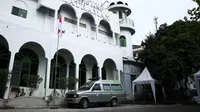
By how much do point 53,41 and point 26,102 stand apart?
17.1 ft

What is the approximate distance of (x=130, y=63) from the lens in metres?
20.7

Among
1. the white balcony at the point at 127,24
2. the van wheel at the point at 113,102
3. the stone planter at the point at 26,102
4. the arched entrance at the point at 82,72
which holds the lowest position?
the van wheel at the point at 113,102

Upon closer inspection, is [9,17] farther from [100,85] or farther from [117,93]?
[117,93]

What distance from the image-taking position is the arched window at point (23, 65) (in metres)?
13.0

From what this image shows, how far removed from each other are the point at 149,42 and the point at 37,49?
1345 centimetres

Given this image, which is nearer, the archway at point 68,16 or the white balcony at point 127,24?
the archway at point 68,16

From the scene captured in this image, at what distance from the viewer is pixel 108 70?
20.0m

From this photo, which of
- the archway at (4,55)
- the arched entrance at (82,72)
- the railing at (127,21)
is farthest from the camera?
the railing at (127,21)

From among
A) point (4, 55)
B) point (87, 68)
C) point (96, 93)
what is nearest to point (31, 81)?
point (4, 55)

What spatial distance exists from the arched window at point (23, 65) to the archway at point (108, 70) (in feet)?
26.7

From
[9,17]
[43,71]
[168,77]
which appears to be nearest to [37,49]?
[43,71]

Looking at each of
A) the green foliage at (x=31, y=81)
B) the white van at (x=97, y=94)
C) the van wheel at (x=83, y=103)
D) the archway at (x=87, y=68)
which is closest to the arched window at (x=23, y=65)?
the green foliage at (x=31, y=81)

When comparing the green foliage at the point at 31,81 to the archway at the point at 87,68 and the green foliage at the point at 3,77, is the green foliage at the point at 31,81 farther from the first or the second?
the archway at the point at 87,68

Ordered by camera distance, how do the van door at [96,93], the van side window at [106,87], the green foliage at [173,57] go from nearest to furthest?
the van door at [96,93] → the van side window at [106,87] → the green foliage at [173,57]
